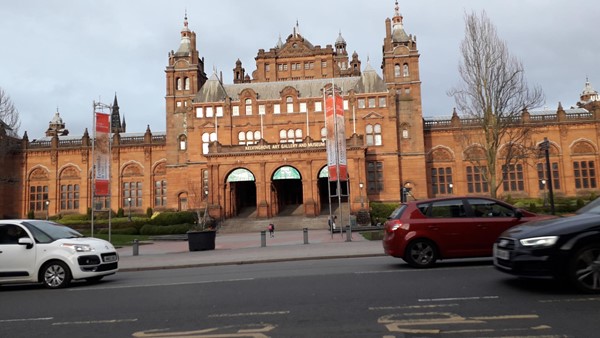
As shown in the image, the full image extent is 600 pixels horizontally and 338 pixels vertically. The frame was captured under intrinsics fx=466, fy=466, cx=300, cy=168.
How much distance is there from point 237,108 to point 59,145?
26.0 metres

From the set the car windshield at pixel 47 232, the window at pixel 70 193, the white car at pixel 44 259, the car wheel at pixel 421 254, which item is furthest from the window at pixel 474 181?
the white car at pixel 44 259

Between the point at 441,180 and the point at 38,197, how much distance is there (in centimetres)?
5219

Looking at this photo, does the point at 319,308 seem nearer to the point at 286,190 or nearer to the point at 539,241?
the point at 539,241

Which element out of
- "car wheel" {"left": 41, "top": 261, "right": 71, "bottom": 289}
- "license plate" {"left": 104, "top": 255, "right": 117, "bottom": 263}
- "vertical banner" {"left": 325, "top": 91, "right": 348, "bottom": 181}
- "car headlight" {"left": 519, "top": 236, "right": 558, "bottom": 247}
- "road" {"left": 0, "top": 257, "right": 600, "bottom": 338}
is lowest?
"road" {"left": 0, "top": 257, "right": 600, "bottom": 338}

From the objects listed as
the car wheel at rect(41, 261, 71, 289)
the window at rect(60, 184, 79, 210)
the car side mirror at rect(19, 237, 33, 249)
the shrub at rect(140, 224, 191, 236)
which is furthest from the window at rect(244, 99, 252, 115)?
the car wheel at rect(41, 261, 71, 289)

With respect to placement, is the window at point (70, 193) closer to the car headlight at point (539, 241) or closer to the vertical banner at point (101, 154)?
the vertical banner at point (101, 154)

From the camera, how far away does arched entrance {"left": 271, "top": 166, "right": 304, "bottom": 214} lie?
47969mm

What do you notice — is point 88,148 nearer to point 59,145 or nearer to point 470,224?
point 59,145

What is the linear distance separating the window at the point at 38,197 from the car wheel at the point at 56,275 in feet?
187

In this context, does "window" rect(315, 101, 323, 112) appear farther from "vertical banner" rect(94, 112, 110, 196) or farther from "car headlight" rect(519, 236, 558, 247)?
"car headlight" rect(519, 236, 558, 247)

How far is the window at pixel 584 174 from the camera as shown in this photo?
5562cm

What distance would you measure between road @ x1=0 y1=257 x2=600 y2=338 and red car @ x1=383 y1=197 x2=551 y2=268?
29.6 inches

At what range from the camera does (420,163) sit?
5406cm

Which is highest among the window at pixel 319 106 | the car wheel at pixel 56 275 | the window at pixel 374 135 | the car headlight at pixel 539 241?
the window at pixel 319 106
